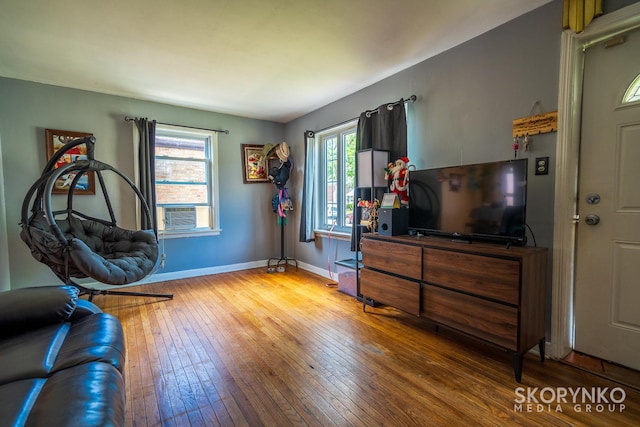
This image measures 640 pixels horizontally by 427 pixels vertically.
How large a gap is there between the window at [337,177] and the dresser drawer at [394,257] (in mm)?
1107

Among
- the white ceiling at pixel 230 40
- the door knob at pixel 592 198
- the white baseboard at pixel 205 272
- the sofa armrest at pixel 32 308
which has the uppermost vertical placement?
the white ceiling at pixel 230 40

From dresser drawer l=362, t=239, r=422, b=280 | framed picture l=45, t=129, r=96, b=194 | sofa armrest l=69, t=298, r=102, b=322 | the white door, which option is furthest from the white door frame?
framed picture l=45, t=129, r=96, b=194

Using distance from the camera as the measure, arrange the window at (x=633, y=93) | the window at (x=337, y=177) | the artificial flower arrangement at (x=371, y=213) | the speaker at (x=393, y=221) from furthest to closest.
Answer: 1. the window at (x=337, y=177)
2. the artificial flower arrangement at (x=371, y=213)
3. the speaker at (x=393, y=221)
4. the window at (x=633, y=93)

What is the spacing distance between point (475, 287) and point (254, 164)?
3.67 meters

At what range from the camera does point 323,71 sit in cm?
295

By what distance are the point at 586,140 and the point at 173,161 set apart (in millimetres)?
4410

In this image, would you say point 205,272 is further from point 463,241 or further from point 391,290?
point 463,241

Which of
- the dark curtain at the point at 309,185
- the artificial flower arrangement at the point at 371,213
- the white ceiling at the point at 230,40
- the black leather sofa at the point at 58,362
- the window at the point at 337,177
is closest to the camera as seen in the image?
the black leather sofa at the point at 58,362

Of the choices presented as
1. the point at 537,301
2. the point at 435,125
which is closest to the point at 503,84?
the point at 435,125

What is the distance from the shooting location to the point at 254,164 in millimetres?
4621

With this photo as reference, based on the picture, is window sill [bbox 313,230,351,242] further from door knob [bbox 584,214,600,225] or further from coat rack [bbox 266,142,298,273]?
door knob [bbox 584,214,600,225]

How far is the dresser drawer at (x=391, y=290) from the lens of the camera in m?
2.28

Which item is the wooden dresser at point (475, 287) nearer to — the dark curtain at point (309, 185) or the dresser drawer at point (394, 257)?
the dresser drawer at point (394, 257)

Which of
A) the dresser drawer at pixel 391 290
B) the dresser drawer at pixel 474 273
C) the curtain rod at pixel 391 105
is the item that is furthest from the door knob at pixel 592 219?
the curtain rod at pixel 391 105
